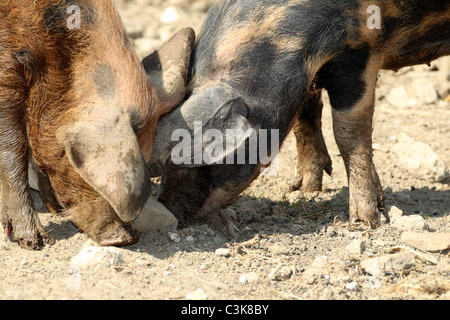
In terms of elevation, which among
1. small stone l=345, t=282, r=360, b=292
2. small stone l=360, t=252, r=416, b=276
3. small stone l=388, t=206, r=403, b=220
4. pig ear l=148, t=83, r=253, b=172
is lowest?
small stone l=345, t=282, r=360, b=292

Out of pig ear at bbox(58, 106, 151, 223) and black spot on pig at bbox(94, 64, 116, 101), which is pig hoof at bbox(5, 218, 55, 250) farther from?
A: black spot on pig at bbox(94, 64, 116, 101)

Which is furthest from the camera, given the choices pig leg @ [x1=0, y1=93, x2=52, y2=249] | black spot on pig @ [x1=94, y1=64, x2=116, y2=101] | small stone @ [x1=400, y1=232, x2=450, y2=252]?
small stone @ [x1=400, y1=232, x2=450, y2=252]

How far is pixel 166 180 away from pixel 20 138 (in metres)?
0.96

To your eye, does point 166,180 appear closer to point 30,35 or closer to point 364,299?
point 30,35

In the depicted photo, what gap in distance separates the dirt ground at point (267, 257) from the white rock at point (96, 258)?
12mm

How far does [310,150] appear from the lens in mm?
5531

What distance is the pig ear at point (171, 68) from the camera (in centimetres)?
404

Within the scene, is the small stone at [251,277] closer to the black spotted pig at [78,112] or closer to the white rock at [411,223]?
the black spotted pig at [78,112]

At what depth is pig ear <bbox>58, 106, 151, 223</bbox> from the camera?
3.59 metres

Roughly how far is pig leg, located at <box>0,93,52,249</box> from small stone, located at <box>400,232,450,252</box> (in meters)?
2.24

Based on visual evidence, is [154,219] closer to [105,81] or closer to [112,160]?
[112,160]

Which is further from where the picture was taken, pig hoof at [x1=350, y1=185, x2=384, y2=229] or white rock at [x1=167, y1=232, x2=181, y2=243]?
pig hoof at [x1=350, y1=185, x2=384, y2=229]

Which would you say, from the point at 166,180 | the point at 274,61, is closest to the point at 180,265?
the point at 166,180

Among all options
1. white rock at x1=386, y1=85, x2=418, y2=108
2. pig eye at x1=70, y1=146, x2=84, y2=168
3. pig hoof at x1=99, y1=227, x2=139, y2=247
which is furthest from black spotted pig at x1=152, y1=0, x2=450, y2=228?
white rock at x1=386, y1=85, x2=418, y2=108
